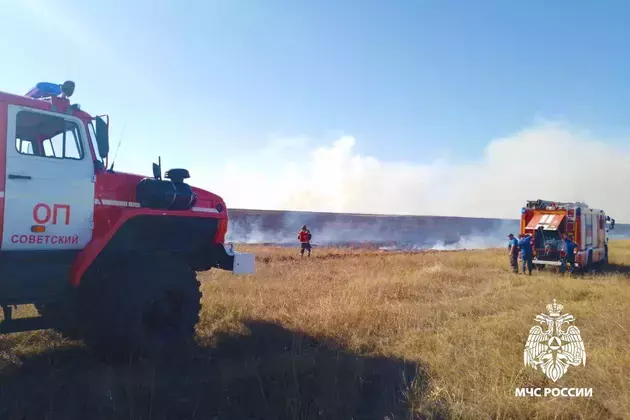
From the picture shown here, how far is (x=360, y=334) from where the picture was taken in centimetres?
632

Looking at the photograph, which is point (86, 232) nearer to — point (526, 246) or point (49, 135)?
point (49, 135)

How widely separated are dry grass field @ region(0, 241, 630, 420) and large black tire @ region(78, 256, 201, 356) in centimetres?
28

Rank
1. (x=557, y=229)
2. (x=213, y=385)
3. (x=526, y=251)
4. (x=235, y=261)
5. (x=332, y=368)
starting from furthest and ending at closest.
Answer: (x=557, y=229) → (x=526, y=251) → (x=235, y=261) → (x=332, y=368) → (x=213, y=385)

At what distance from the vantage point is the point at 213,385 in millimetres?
4539

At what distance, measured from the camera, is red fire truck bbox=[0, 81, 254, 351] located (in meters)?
4.59

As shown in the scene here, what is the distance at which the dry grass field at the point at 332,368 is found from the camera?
158 inches

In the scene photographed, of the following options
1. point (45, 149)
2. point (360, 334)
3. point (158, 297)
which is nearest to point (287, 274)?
point (360, 334)

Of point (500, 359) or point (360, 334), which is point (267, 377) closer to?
point (360, 334)

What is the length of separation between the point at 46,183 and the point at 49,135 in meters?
0.65

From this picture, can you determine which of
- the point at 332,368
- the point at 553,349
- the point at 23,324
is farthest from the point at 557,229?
the point at 23,324

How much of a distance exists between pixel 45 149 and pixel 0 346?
2583 millimetres

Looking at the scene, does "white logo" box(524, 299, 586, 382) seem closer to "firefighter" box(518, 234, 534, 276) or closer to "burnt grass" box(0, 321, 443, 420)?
"burnt grass" box(0, 321, 443, 420)

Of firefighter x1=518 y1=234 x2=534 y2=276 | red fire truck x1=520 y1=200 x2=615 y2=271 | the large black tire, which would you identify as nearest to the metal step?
the large black tire

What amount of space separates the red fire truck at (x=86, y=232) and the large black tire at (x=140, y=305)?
1cm
